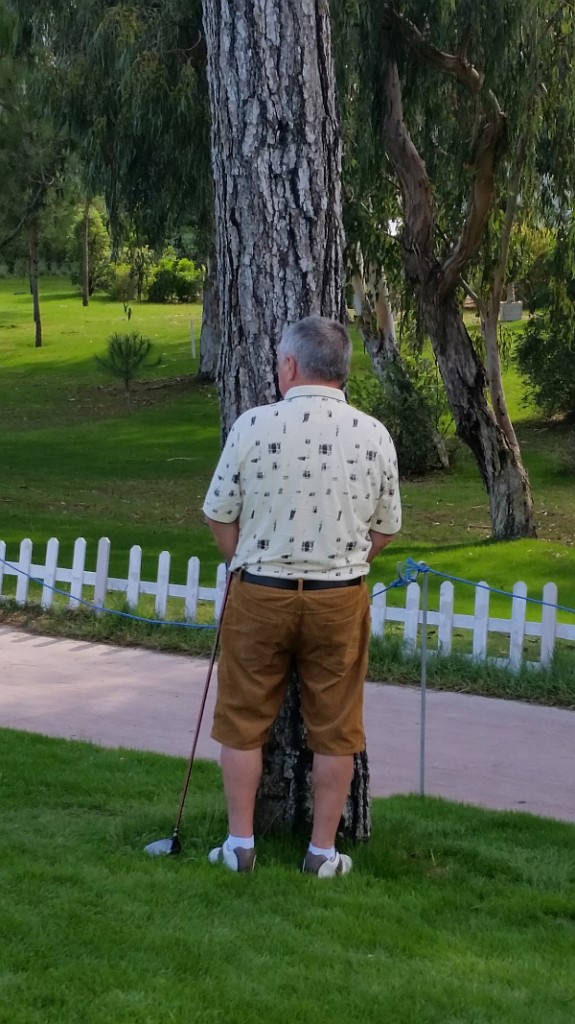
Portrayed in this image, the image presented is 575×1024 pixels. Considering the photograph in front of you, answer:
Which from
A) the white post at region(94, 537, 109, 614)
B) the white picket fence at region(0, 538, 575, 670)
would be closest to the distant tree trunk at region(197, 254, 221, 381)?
the white picket fence at region(0, 538, 575, 670)

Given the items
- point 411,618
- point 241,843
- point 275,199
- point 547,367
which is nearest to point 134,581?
point 411,618

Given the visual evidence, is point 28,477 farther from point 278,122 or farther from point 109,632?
point 278,122

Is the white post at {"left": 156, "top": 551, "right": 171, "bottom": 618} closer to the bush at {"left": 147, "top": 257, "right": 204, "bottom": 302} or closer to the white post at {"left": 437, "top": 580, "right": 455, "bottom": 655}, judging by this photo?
the white post at {"left": 437, "top": 580, "right": 455, "bottom": 655}

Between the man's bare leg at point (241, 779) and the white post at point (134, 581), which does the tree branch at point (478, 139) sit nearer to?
the white post at point (134, 581)

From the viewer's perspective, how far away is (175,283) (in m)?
58.8

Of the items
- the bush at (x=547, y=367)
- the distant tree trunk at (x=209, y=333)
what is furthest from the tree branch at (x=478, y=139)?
the distant tree trunk at (x=209, y=333)

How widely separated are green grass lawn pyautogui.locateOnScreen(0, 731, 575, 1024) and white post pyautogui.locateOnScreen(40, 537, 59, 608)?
17.2ft

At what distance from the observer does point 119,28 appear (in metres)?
15.6

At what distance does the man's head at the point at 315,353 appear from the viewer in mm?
4227

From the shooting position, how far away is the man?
4191 mm

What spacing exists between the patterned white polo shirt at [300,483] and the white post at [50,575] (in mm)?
6603

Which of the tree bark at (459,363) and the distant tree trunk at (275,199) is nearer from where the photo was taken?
the distant tree trunk at (275,199)

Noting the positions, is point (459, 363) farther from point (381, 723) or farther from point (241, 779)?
point (241, 779)

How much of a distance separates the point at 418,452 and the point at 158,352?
2191 centimetres
